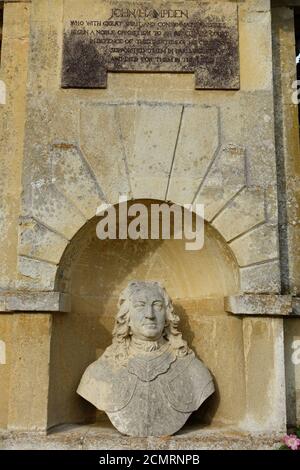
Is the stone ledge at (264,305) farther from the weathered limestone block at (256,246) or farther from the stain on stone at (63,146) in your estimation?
the stain on stone at (63,146)

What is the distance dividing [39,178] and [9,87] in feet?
3.21

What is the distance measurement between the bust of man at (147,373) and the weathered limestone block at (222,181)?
82 centimetres

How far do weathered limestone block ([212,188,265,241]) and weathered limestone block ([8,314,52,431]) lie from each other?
5.12 ft

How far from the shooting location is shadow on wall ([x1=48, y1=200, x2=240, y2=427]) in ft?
13.6

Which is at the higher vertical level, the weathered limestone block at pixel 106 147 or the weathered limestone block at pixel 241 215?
the weathered limestone block at pixel 106 147

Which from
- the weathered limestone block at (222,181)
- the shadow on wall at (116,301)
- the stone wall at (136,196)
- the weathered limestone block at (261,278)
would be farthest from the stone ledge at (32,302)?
the weathered limestone block at (261,278)

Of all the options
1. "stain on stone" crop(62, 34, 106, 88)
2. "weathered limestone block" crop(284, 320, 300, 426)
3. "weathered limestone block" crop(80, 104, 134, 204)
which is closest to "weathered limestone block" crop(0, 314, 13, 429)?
"weathered limestone block" crop(80, 104, 134, 204)

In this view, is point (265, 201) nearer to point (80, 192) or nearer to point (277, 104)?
point (277, 104)

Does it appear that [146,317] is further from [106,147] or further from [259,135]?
[259,135]

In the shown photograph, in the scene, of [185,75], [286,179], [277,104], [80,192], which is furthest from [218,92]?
[80,192]

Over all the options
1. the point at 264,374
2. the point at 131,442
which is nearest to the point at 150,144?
the point at 264,374

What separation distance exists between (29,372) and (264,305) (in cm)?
188

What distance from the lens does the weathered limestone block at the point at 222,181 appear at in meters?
4.09

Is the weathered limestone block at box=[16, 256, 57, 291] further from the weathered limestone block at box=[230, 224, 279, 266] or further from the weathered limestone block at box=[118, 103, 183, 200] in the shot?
the weathered limestone block at box=[230, 224, 279, 266]
